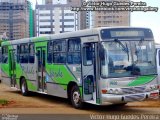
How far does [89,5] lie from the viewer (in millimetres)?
33188

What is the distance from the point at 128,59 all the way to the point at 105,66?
85 centimetres

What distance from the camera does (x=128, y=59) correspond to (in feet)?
43.3

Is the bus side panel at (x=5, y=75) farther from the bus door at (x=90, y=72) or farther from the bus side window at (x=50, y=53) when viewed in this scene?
the bus door at (x=90, y=72)

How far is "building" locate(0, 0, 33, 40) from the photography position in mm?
95188

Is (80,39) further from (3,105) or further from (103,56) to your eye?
(3,105)

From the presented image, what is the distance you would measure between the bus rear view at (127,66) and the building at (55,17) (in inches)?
4464

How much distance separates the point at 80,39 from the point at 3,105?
4.32 m

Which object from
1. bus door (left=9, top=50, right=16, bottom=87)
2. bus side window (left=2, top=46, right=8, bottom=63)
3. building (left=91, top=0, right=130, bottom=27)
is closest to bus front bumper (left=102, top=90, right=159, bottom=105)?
bus door (left=9, top=50, right=16, bottom=87)

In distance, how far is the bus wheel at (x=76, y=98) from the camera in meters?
14.4

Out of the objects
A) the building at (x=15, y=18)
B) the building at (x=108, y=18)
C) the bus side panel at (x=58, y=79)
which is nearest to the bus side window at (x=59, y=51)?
the bus side panel at (x=58, y=79)

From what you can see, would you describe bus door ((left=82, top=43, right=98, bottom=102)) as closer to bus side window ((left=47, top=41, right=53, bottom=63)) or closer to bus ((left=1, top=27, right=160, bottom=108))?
bus ((left=1, top=27, right=160, bottom=108))

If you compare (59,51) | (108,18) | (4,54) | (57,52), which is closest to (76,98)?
(59,51)

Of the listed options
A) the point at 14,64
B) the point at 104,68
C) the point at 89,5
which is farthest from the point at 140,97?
the point at 89,5

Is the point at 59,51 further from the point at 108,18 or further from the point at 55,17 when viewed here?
the point at 55,17
